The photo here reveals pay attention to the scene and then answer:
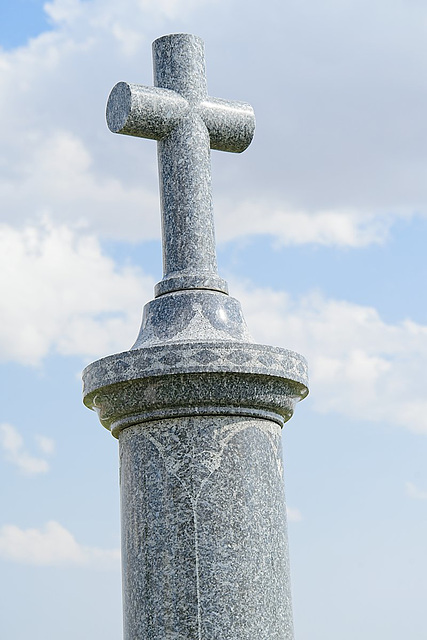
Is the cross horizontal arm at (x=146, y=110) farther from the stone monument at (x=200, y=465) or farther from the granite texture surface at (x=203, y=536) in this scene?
the granite texture surface at (x=203, y=536)

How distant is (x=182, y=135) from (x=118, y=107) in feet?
1.39

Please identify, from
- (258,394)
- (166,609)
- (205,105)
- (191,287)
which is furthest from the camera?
(205,105)

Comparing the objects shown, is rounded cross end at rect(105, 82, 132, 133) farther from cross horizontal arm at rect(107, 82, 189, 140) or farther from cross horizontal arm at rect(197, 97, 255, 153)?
cross horizontal arm at rect(197, 97, 255, 153)

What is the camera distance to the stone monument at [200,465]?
14.3 feet

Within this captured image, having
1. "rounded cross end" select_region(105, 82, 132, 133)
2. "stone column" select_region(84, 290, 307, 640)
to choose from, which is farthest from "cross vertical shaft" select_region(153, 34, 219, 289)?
"stone column" select_region(84, 290, 307, 640)

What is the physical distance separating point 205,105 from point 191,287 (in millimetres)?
1206

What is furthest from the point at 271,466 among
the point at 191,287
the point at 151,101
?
the point at 151,101

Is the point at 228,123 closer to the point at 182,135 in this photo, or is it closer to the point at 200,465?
the point at 182,135

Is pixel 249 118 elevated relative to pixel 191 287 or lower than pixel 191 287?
elevated

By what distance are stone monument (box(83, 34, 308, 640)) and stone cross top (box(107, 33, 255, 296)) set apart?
0.39 ft

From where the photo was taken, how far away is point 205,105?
5.41 m

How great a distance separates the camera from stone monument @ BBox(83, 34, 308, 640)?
4.37 metres

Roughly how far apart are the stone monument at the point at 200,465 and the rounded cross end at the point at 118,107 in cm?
102

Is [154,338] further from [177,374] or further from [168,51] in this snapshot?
[168,51]
